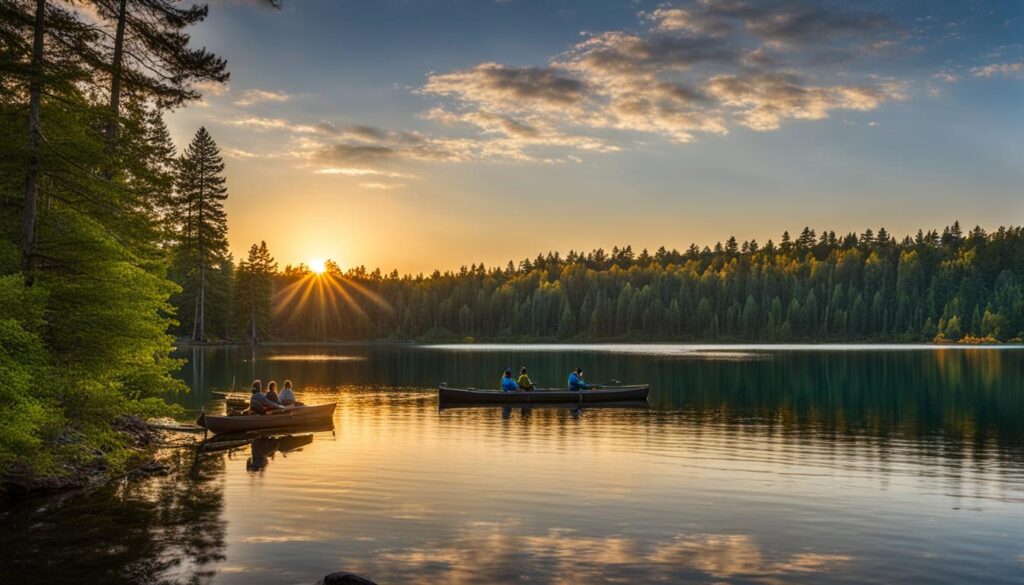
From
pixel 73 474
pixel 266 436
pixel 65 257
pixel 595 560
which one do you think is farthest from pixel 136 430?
pixel 595 560

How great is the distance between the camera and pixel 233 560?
15.8 m

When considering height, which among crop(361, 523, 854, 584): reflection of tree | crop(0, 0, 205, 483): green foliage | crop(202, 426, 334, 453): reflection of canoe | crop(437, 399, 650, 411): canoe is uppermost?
crop(0, 0, 205, 483): green foliage

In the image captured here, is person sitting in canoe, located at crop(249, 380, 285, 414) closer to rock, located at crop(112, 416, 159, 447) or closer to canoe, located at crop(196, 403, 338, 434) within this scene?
canoe, located at crop(196, 403, 338, 434)

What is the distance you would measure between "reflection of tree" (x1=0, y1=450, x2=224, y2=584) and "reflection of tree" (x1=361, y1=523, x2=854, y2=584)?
3887 millimetres

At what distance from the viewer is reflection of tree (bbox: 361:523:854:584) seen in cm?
1488

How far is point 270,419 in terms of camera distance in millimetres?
35438

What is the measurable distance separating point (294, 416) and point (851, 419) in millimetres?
26521

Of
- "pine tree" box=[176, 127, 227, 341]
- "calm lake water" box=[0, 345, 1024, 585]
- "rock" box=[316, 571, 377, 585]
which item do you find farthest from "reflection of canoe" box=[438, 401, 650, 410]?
"pine tree" box=[176, 127, 227, 341]

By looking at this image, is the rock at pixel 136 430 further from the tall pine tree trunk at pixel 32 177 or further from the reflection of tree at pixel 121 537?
the tall pine tree trunk at pixel 32 177

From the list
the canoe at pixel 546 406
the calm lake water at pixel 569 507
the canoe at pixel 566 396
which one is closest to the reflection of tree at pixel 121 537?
the calm lake water at pixel 569 507

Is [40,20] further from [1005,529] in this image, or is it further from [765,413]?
[765,413]

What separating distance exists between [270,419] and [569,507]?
63.2 ft

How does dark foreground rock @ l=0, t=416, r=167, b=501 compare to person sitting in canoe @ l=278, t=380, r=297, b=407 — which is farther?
person sitting in canoe @ l=278, t=380, r=297, b=407

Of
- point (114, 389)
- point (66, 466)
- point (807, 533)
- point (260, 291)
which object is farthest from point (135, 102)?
point (260, 291)
